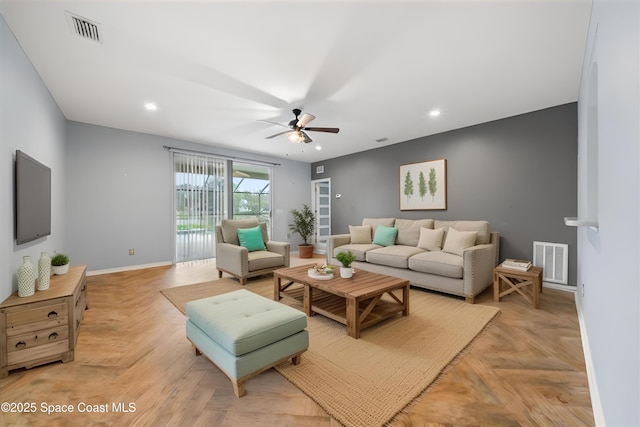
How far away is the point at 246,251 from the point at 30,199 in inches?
88.1

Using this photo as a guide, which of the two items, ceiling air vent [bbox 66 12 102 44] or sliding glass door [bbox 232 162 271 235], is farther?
sliding glass door [bbox 232 162 271 235]

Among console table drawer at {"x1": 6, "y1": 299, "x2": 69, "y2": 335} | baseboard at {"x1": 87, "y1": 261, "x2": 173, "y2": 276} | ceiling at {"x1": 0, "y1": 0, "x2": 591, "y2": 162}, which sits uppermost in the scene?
ceiling at {"x1": 0, "y1": 0, "x2": 591, "y2": 162}

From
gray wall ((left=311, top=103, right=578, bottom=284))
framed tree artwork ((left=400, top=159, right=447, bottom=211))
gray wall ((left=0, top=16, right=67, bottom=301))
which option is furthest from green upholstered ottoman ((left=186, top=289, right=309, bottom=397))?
framed tree artwork ((left=400, top=159, right=447, bottom=211))

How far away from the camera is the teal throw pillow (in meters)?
4.67

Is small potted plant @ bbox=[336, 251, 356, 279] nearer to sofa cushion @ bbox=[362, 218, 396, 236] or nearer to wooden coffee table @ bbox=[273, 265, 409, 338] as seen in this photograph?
wooden coffee table @ bbox=[273, 265, 409, 338]

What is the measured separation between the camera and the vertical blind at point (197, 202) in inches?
204

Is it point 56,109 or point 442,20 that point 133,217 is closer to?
point 56,109

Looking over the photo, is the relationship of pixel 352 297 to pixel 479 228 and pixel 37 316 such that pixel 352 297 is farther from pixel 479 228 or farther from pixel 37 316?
pixel 479 228

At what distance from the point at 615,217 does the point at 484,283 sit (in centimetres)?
255

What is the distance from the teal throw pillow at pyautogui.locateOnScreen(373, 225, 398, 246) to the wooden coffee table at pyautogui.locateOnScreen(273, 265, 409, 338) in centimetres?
165

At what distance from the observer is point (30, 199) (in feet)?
7.63

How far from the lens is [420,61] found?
→ 2.44 meters

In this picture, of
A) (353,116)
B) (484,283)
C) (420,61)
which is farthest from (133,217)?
(484,283)

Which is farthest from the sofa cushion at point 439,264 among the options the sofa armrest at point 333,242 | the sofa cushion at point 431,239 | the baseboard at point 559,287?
the sofa armrest at point 333,242
